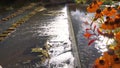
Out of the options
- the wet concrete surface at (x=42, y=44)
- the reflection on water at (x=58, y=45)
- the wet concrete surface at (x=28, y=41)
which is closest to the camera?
the reflection on water at (x=58, y=45)

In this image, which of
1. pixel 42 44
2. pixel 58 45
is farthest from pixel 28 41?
pixel 58 45

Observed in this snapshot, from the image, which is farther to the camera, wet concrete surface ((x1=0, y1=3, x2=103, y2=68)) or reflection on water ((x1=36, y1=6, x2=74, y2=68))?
wet concrete surface ((x1=0, y1=3, x2=103, y2=68))

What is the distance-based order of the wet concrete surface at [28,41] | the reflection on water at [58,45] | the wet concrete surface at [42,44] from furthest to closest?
the wet concrete surface at [28,41], the wet concrete surface at [42,44], the reflection on water at [58,45]

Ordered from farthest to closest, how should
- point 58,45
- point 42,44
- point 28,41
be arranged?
point 28,41 < point 42,44 < point 58,45

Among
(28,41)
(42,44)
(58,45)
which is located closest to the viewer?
(58,45)

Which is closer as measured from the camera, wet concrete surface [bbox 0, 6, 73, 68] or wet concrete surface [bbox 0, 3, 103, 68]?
wet concrete surface [bbox 0, 3, 103, 68]

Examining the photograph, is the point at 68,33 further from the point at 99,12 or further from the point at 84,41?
the point at 99,12

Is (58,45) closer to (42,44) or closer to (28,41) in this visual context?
(42,44)

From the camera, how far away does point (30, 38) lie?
6.65m

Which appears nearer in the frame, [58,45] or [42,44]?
[58,45]

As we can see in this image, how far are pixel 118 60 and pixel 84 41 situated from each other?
397 cm

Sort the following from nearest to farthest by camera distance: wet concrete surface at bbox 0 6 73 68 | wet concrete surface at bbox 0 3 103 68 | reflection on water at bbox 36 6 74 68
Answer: reflection on water at bbox 36 6 74 68
wet concrete surface at bbox 0 3 103 68
wet concrete surface at bbox 0 6 73 68

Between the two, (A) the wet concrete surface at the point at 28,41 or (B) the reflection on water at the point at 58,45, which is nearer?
(B) the reflection on water at the point at 58,45

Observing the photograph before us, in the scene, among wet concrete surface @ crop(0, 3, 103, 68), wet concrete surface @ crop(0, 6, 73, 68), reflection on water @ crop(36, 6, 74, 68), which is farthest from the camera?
wet concrete surface @ crop(0, 6, 73, 68)
